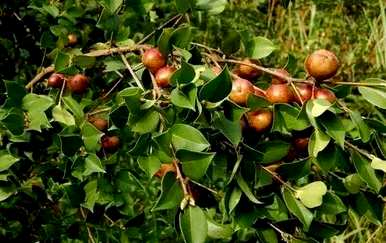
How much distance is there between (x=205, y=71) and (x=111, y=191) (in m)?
0.42

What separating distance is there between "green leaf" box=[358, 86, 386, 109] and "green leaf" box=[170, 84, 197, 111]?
0.83ft

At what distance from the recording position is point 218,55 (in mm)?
1195

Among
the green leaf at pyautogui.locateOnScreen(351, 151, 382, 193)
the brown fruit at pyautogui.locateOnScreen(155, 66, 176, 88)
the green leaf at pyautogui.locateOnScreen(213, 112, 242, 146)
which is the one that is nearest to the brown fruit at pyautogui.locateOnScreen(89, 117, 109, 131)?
the brown fruit at pyautogui.locateOnScreen(155, 66, 176, 88)

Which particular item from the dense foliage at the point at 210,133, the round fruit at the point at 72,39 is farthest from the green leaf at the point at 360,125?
the round fruit at the point at 72,39

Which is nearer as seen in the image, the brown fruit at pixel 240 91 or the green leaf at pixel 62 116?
the brown fruit at pixel 240 91

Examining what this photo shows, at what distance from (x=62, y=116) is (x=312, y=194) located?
0.43 metres

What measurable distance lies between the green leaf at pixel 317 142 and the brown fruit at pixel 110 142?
42cm

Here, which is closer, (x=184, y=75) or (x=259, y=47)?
(x=184, y=75)

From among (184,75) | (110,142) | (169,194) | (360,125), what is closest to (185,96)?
(184,75)

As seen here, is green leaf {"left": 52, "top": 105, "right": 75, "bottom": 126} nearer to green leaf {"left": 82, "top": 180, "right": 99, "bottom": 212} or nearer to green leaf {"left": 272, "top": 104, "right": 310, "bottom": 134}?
green leaf {"left": 82, "top": 180, "right": 99, "bottom": 212}

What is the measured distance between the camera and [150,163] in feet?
3.32

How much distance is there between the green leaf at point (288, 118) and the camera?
3.26 ft

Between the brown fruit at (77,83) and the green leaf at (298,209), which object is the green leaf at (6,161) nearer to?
the brown fruit at (77,83)

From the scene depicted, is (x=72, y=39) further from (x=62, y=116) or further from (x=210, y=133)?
(x=210, y=133)
